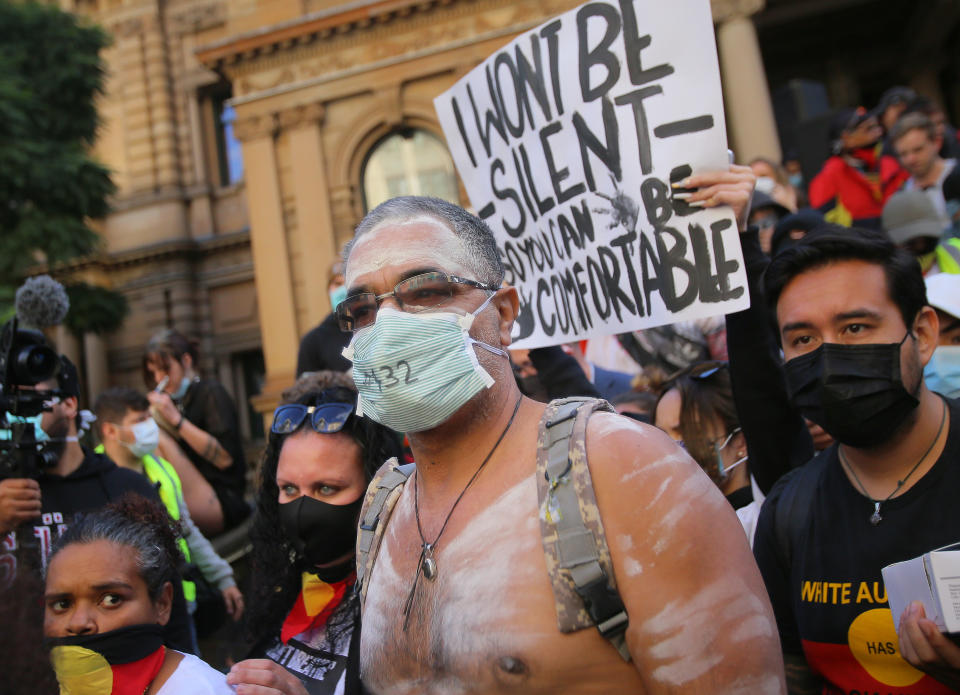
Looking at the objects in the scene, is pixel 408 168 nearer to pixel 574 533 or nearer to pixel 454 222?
pixel 454 222

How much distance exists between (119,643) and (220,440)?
10.2ft

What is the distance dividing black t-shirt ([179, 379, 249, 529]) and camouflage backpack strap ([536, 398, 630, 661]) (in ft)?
12.3

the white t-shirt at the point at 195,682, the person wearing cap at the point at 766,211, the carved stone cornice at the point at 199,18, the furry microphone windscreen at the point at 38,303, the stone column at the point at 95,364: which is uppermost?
the carved stone cornice at the point at 199,18

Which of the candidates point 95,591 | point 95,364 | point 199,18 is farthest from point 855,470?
point 199,18

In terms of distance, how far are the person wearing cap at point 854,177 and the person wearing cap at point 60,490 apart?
223 inches

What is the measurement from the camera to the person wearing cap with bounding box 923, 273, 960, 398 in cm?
283

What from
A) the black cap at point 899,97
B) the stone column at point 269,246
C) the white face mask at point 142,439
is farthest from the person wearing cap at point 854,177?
the stone column at point 269,246

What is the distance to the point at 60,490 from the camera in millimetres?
3219

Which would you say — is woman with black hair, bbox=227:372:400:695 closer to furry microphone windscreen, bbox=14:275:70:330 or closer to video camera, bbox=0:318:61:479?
video camera, bbox=0:318:61:479

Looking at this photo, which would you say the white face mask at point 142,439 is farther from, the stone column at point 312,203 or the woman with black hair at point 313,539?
the stone column at point 312,203

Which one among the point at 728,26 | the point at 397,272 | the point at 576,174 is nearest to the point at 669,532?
the point at 397,272

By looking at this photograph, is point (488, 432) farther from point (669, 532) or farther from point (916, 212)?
point (916, 212)

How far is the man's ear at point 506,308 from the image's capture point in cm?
187

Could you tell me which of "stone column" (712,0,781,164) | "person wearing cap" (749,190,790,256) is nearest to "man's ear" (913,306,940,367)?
"person wearing cap" (749,190,790,256)
